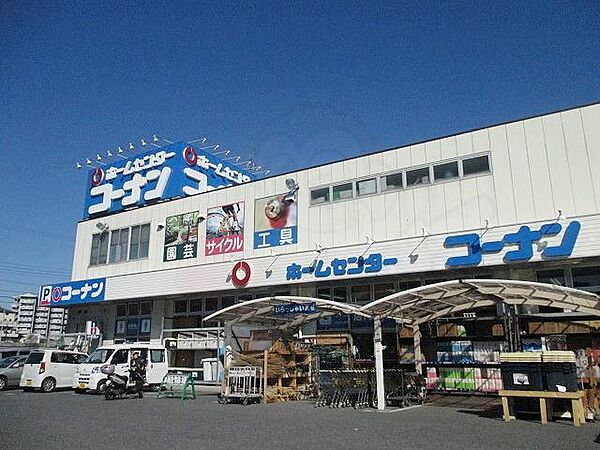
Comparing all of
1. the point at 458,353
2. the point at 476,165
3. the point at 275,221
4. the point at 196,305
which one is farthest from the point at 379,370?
the point at 196,305

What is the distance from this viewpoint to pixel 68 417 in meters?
10.5

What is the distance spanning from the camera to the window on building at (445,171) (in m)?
16.2

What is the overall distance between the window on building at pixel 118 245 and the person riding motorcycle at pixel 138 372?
807 cm

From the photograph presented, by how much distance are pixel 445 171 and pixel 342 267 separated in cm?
439

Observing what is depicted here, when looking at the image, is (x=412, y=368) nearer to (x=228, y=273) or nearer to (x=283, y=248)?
(x=283, y=248)

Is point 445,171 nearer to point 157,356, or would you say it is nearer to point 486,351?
point 486,351

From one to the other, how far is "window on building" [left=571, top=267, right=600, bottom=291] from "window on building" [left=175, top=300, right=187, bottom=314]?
1493cm

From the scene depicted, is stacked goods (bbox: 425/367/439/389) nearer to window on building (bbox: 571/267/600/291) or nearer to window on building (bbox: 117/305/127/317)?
window on building (bbox: 571/267/600/291)

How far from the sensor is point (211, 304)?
21.7m

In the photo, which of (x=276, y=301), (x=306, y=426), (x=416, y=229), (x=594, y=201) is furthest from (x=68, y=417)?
(x=594, y=201)

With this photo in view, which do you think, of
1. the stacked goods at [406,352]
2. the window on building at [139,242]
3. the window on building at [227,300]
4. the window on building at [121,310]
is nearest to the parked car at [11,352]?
the window on building at [121,310]

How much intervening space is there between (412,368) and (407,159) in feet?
21.7

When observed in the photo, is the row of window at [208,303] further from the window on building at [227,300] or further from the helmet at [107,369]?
the helmet at [107,369]

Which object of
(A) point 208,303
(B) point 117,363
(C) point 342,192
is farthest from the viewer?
(A) point 208,303
